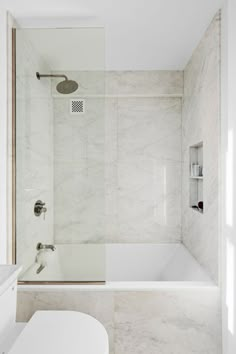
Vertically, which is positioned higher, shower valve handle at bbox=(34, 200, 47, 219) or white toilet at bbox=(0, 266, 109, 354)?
shower valve handle at bbox=(34, 200, 47, 219)

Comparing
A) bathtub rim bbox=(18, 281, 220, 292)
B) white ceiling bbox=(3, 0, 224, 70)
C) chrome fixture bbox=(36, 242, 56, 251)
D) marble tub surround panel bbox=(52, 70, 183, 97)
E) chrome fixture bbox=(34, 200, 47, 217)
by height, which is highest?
white ceiling bbox=(3, 0, 224, 70)

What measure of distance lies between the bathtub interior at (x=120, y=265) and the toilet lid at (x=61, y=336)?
0.47m

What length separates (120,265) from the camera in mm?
3133

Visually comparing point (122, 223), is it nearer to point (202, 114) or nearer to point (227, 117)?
point (202, 114)

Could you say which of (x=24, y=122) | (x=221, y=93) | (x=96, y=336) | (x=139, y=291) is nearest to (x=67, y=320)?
(x=96, y=336)

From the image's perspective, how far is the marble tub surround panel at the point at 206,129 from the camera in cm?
208

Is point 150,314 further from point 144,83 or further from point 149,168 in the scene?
point 144,83

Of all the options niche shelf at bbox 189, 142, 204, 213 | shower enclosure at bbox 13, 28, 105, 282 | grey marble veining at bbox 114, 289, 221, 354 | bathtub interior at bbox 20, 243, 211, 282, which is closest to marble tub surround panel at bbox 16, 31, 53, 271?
shower enclosure at bbox 13, 28, 105, 282

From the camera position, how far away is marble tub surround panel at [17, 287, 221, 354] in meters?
1.96

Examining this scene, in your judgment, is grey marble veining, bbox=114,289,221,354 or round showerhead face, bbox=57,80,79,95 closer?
grey marble veining, bbox=114,289,221,354

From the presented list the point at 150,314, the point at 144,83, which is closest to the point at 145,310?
the point at 150,314

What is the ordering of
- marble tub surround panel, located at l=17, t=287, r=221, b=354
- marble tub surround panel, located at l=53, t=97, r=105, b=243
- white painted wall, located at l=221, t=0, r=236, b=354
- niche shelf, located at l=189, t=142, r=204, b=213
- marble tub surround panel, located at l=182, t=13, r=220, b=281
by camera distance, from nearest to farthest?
1. white painted wall, located at l=221, t=0, r=236, b=354
2. marble tub surround panel, located at l=17, t=287, r=221, b=354
3. marble tub surround panel, located at l=182, t=13, r=220, b=281
4. marble tub surround panel, located at l=53, t=97, r=105, b=243
5. niche shelf, located at l=189, t=142, r=204, b=213

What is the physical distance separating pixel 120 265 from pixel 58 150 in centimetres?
153

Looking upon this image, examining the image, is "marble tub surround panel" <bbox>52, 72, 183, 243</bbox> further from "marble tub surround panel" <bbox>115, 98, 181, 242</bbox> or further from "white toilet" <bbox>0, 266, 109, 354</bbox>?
"white toilet" <bbox>0, 266, 109, 354</bbox>
